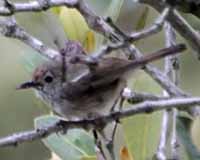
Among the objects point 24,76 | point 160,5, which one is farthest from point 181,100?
point 24,76

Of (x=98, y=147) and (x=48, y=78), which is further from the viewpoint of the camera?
(x=48, y=78)

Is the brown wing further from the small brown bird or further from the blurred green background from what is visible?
the blurred green background

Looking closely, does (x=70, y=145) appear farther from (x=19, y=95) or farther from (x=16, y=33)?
(x=19, y=95)

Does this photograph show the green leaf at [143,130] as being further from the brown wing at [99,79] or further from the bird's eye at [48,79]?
the bird's eye at [48,79]

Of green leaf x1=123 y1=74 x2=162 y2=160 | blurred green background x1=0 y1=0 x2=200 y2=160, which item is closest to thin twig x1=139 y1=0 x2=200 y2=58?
green leaf x1=123 y1=74 x2=162 y2=160

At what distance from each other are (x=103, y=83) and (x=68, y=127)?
21cm

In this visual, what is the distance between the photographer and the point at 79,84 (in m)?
2.04

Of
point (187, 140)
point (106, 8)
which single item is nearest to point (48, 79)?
point (106, 8)

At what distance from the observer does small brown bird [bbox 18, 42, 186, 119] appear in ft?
6.35

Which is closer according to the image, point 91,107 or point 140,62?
point 140,62

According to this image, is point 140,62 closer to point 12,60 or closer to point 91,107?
point 91,107

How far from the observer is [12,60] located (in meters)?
4.45

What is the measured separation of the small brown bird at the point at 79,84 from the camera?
1937 mm

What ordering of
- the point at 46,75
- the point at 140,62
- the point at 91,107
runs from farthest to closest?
the point at 46,75 → the point at 91,107 → the point at 140,62
